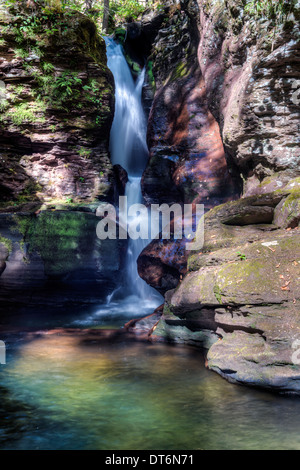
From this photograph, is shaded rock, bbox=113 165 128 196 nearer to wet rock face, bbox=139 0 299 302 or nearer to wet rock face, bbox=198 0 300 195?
wet rock face, bbox=139 0 299 302

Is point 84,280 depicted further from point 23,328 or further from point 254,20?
point 254,20

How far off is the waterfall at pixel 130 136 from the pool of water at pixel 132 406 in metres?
5.01

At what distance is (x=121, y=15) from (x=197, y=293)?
19.3 metres

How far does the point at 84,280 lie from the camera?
10.2 meters

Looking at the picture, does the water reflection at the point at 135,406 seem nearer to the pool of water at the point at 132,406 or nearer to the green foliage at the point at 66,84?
the pool of water at the point at 132,406

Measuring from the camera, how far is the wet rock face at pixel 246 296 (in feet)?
16.0

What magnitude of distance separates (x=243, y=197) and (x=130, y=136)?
7.21 metres

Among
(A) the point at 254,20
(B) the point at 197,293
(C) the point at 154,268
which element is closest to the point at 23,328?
(C) the point at 154,268

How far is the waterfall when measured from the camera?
11578 mm

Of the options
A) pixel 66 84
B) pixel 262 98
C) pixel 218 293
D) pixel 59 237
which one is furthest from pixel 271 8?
pixel 59 237

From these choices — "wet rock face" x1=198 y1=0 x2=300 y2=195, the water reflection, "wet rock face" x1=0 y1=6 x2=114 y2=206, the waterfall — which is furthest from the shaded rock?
the water reflection

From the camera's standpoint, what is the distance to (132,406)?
172 inches

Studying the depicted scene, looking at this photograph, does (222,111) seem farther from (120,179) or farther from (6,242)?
(6,242)

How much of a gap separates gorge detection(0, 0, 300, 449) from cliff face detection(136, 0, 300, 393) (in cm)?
3
